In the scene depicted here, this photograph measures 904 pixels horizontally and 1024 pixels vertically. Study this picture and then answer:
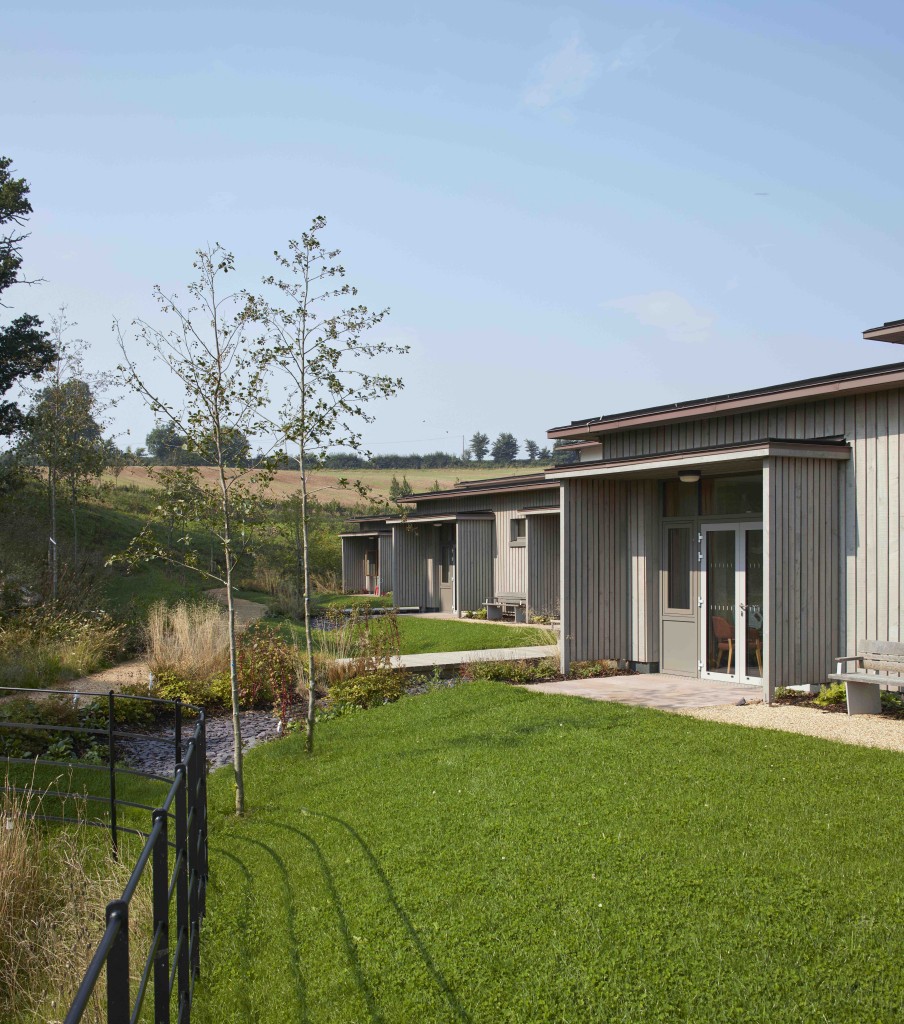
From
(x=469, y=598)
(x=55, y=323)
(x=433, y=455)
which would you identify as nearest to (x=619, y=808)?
(x=469, y=598)

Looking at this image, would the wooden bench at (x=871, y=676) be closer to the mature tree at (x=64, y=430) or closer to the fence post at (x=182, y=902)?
the fence post at (x=182, y=902)

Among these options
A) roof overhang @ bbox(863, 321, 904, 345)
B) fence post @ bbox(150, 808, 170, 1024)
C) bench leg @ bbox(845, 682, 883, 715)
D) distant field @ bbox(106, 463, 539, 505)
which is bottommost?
bench leg @ bbox(845, 682, 883, 715)

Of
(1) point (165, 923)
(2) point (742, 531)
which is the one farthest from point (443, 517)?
(1) point (165, 923)

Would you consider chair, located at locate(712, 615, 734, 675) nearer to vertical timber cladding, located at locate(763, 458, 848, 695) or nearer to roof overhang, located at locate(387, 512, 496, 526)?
vertical timber cladding, located at locate(763, 458, 848, 695)

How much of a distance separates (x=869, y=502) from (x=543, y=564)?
13201 mm

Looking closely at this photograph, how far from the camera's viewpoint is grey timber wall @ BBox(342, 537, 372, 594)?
3709 centimetres

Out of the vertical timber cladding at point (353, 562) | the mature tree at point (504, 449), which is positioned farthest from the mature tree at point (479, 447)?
the vertical timber cladding at point (353, 562)

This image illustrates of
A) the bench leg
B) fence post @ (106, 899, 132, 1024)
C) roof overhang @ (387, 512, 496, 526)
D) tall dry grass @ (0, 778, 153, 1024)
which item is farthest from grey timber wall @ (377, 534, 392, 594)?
fence post @ (106, 899, 132, 1024)

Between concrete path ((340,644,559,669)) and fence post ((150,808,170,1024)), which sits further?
concrete path ((340,644,559,669))

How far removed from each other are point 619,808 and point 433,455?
301 feet

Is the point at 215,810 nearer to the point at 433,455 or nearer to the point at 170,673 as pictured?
the point at 170,673

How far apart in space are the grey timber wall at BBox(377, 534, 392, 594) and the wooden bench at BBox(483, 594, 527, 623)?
8.63m

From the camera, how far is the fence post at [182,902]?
13.1ft

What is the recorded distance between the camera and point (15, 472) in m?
23.1
